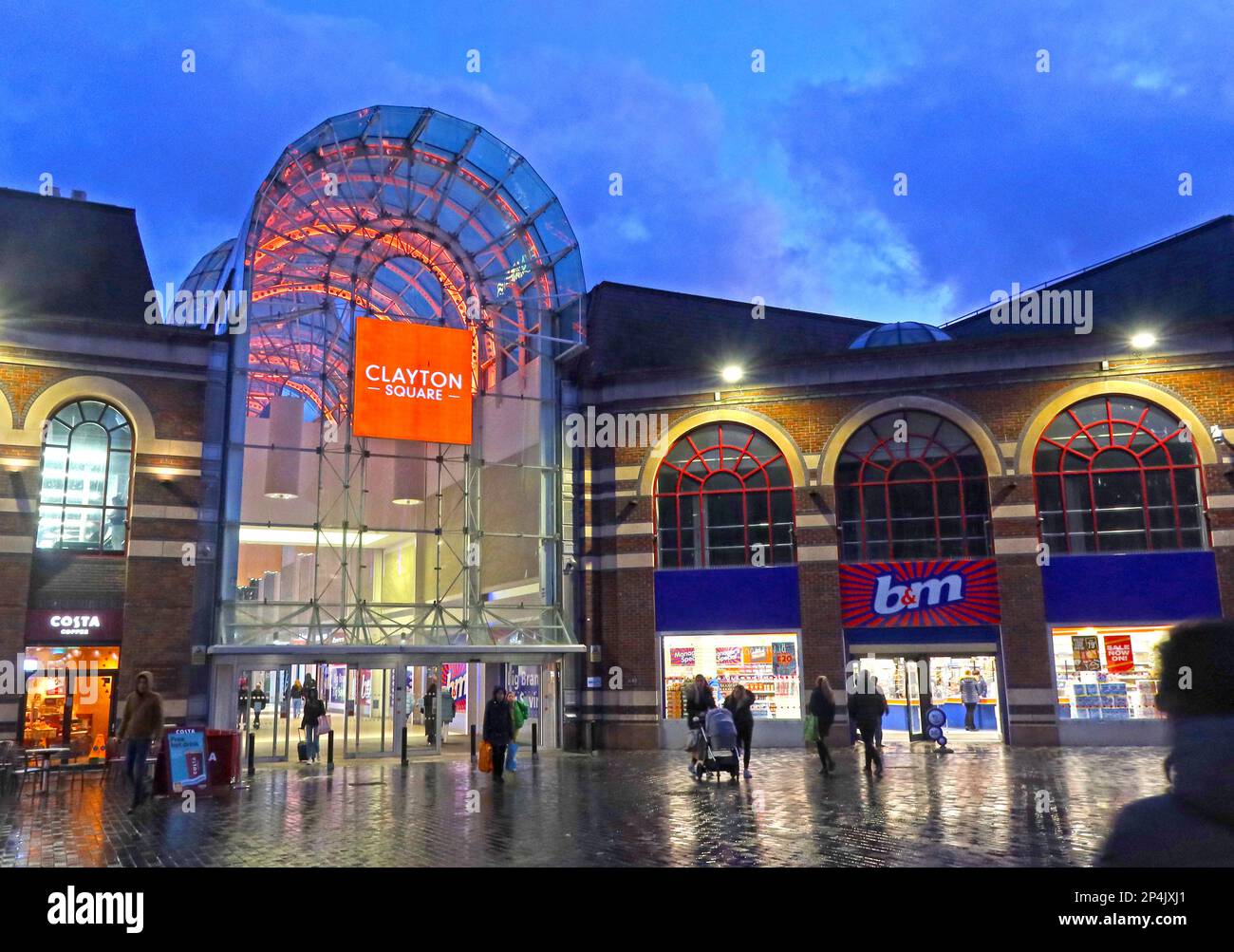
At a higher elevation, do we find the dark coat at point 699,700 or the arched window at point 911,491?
the arched window at point 911,491

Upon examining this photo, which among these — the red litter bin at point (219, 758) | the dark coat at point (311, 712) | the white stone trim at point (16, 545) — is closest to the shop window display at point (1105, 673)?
the dark coat at point (311, 712)

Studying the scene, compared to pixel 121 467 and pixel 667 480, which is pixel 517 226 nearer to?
pixel 667 480

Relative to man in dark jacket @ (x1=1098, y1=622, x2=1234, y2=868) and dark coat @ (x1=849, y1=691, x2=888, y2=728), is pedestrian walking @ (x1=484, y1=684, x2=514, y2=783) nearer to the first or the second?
dark coat @ (x1=849, y1=691, x2=888, y2=728)

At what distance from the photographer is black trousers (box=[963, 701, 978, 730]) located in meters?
23.6

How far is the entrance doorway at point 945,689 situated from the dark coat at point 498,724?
29.8ft

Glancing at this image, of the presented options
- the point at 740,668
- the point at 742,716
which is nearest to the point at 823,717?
the point at 742,716

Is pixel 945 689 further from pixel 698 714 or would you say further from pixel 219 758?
pixel 219 758

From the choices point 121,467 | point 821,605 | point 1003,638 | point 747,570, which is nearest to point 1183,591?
point 1003,638

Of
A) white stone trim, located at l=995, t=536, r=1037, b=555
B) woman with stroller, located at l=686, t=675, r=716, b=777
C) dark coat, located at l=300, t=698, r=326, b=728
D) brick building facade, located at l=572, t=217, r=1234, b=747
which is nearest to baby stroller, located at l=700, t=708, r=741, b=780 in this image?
woman with stroller, located at l=686, t=675, r=716, b=777

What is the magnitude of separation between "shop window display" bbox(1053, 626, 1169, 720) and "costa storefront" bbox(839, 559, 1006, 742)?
141 centimetres

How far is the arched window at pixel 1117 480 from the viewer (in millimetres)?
21984

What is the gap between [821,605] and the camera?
23.1 m

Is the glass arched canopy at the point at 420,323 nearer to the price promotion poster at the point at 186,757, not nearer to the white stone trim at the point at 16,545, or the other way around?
the white stone trim at the point at 16,545

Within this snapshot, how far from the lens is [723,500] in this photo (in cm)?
2420
